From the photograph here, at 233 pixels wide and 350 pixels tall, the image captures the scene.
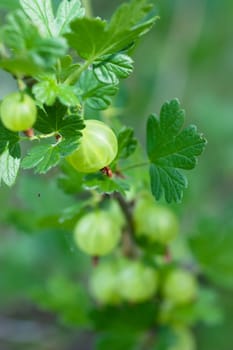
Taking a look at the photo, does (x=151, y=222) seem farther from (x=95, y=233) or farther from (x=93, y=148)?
(x=93, y=148)

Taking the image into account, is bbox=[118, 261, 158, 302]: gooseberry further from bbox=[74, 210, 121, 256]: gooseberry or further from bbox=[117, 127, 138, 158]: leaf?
bbox=[117, 127, 138, 158]: leaf

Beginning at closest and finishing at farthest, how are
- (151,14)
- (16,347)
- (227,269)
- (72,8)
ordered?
(72,8) < (151,14) < (227,269) < (16,347)

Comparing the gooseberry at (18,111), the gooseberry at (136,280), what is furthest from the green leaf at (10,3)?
the gooseberry at (136,280)

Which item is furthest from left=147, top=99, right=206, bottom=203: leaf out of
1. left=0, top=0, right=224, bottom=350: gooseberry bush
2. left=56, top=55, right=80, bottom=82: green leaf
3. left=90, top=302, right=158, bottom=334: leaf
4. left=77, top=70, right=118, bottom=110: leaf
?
left=90, top=302, right=158, bottom=334: leaf

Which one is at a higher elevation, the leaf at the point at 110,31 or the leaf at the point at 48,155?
the leaf at the point at 110,31

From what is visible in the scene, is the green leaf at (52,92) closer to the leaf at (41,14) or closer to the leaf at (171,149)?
the leaf at (41,14)

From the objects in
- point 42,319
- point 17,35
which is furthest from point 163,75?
point 17,35

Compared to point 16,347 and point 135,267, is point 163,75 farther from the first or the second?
point 135,267
